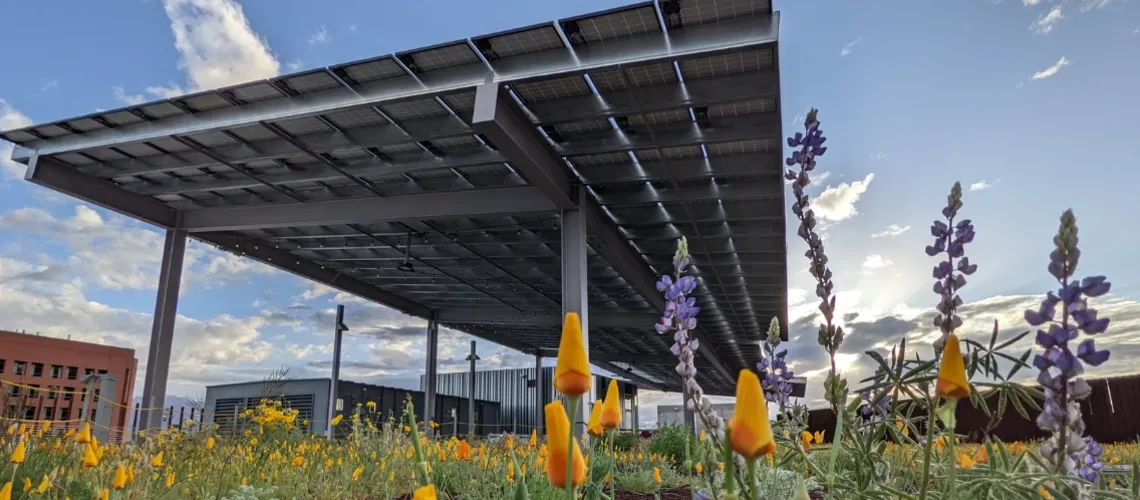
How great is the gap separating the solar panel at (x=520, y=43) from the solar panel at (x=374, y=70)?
3.93ft

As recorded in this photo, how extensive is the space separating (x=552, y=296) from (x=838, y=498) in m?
18.1

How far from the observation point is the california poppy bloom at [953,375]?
57cm

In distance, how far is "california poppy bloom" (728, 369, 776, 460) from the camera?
1.59ft

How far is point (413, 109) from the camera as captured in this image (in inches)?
340

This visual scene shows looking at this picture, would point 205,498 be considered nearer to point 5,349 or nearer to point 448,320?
point 448,320

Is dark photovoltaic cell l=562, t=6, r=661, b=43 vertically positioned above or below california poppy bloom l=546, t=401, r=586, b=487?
above

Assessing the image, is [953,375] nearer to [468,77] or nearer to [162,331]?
[468,77]

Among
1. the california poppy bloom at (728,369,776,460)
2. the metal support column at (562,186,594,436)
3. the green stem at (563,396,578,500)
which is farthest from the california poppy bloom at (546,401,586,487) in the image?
the metal support column at (562,186,594,436)

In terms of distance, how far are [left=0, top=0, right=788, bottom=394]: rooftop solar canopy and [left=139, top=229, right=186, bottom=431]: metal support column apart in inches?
24.0

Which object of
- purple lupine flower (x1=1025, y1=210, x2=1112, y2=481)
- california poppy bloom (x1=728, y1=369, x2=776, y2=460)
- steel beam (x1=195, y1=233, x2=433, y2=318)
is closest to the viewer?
california poppy bloom (x1=728, y1=369, x2=776, y2=460)

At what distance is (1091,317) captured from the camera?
78 cm

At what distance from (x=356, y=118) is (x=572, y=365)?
30.0ft

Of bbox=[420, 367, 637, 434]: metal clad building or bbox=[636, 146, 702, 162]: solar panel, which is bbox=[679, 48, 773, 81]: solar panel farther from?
bbox=[420, 367, 637, 434]: metal clad building

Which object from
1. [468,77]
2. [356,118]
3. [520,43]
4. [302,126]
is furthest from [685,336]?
[302,126]
